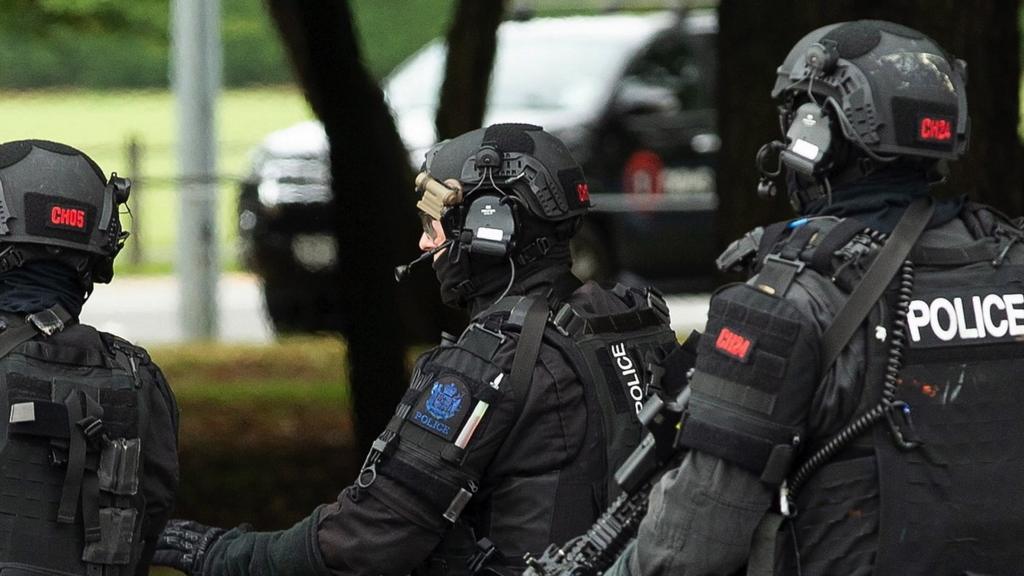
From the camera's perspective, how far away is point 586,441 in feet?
12.7

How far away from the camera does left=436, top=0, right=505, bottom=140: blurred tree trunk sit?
9.62 metres

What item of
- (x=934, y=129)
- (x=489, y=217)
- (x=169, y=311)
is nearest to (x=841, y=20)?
(x=489, y=217)

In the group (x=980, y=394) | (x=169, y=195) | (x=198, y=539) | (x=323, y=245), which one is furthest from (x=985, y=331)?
(x=169, y=195)

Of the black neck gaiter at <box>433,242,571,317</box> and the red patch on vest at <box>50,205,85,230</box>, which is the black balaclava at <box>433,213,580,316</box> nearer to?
the black neck gaiter at <box>433,242,571,317</box>

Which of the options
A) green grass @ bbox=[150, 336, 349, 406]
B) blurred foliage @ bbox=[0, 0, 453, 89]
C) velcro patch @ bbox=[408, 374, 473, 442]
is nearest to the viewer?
velcro patch @ bbox=[408, 374, 473, 442]

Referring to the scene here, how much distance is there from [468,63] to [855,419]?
680cm

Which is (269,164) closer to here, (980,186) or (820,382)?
(980,186)

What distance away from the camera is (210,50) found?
43.1 ft

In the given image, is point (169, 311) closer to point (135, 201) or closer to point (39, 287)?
point (135, 201)

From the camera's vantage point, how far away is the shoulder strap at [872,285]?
3105mm

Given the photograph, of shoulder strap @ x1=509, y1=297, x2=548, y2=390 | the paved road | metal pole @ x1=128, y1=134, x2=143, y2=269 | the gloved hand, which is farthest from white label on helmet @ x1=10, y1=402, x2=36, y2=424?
metal pole @ x1=128, y1=134, x2=143, y2=269

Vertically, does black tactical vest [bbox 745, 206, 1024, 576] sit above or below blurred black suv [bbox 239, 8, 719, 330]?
above

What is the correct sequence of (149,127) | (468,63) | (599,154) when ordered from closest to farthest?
(468,63)
(599,154)
(149,127)

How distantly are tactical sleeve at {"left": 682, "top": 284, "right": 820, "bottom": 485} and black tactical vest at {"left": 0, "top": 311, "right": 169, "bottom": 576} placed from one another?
1.50m
